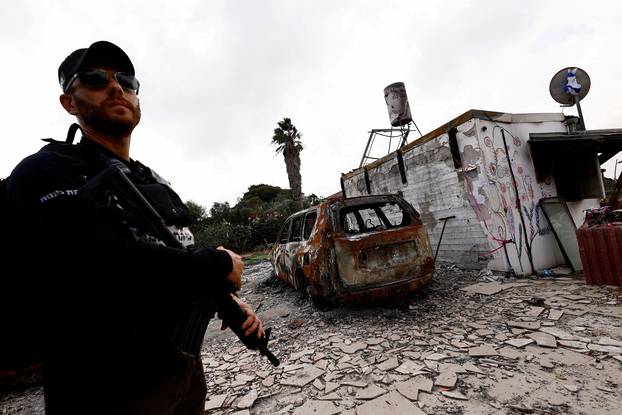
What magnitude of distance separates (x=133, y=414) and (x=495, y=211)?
22.0 ft

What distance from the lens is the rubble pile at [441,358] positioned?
2414 mm

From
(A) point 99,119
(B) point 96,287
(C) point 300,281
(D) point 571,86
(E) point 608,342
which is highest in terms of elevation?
(D) point 571,86

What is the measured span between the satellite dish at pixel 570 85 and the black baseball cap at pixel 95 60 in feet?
30.6

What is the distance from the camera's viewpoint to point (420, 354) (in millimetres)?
3223

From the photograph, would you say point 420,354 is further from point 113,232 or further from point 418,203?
point 418,203

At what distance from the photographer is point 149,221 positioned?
1.08 metres

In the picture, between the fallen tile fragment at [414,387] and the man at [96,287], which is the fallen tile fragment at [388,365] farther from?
the man at [96,287]

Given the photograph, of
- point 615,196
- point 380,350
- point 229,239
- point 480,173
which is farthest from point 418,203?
point 229,239

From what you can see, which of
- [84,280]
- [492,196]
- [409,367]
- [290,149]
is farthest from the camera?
[290,149]

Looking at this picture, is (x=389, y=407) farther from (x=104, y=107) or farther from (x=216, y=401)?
(x=104, y=107)

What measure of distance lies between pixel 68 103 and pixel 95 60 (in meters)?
0.23

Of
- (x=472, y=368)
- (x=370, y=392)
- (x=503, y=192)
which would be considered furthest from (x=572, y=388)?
(x=503, y=192)

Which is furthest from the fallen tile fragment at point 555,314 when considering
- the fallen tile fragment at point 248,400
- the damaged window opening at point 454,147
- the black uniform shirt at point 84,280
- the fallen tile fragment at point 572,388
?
the black uniform shirt at point 84,280

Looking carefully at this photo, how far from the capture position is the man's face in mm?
1256
